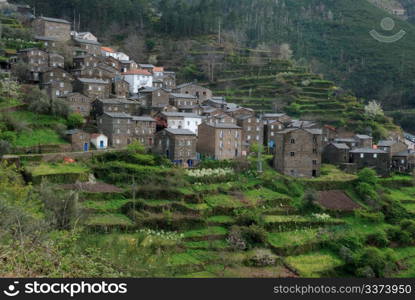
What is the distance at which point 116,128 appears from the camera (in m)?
36.9

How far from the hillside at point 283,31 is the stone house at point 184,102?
608 inches

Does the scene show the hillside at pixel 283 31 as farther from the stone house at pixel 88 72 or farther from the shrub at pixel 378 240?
the shrub at pixel 378 240

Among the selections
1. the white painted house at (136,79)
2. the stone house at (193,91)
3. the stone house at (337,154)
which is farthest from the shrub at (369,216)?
the white painted house at (136,79)

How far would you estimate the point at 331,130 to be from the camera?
48.8 m

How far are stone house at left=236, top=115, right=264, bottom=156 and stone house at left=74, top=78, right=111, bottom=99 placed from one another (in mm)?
12011

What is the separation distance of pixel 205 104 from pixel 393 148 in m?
18.2

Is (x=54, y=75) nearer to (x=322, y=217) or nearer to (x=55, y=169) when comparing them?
(x=55, y=169)

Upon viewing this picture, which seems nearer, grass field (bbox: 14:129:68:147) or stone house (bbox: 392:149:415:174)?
grass field (bbox: 14:129:68:147)

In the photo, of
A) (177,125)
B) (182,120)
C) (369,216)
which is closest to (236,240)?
(369,216)

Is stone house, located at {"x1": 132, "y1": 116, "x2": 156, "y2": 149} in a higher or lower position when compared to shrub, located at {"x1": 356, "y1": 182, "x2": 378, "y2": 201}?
higher

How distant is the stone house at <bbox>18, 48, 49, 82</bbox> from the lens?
1706 inches

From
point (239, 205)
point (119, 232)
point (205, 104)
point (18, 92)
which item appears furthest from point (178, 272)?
point (205, 104)

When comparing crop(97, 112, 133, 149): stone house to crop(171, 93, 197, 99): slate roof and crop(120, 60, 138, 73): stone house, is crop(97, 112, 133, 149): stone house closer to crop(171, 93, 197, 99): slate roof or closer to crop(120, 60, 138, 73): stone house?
crop(171, 93, 197, 99): slate roof

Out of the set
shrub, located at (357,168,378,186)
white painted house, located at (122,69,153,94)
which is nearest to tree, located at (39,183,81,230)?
shrub, located at (357,168,378,186)
